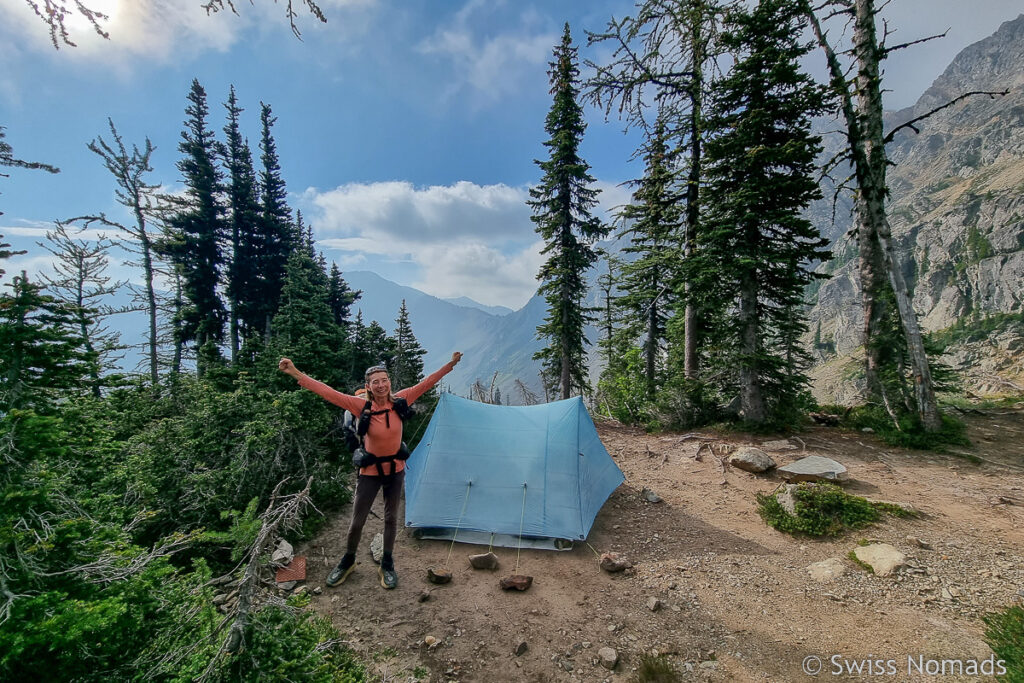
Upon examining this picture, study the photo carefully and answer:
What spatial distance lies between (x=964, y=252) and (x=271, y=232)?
4953 inches

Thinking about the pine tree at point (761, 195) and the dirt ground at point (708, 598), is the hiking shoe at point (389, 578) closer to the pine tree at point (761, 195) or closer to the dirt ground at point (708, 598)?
the dirt ground at point (708, 598)

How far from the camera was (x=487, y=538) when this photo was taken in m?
5.90

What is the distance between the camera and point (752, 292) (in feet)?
32.8

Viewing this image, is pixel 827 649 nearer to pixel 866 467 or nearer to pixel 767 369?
pixel 866 467

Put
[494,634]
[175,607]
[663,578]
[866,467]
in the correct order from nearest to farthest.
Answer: [175,607]
[494,634]
[663,578]
[866,467]

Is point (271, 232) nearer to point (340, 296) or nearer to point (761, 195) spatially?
point (340, 296)

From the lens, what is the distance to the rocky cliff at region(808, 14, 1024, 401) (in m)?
56.4

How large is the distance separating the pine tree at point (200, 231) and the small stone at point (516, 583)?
22.8m

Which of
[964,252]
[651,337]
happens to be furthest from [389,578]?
[964,252]

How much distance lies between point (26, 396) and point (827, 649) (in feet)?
24.8

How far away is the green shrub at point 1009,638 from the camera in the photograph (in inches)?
120

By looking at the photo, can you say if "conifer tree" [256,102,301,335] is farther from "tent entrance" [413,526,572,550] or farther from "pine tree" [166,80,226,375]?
"tent entrance" [413,526,572,550]

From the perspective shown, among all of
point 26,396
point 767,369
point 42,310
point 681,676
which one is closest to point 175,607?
point 26,396

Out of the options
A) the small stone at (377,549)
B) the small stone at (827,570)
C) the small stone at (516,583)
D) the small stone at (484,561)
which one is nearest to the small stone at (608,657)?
the small stone at (516,583)
